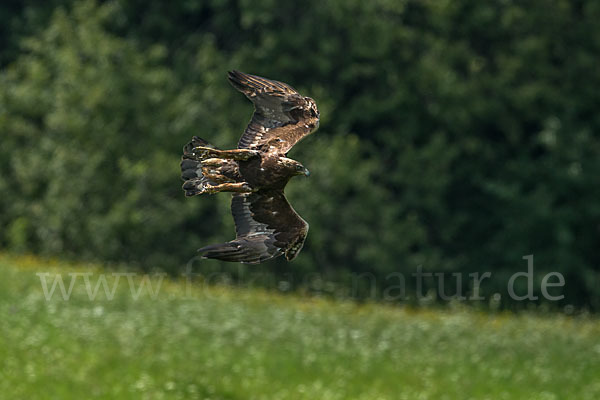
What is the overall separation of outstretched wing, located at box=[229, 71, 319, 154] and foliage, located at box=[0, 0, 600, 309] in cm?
1611

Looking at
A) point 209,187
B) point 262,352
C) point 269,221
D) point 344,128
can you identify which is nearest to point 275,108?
point 269,221

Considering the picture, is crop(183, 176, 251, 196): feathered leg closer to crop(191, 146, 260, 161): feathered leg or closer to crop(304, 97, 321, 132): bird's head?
crop(191, 146, 260, 161): feathered leg

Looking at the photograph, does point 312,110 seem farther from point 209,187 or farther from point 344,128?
point 344,128

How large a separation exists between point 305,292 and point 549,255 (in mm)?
5940

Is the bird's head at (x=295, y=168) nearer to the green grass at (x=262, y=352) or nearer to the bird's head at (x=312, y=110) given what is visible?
the bird's head at (x=312, y=110)

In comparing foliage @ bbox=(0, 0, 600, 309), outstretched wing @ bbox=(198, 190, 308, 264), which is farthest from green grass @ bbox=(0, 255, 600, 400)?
outstretched wing @ bbox=(198, 190, 308, 264)

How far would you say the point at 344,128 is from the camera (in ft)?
76.0

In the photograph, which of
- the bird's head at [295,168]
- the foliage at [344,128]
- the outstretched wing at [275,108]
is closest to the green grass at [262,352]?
the foliage at [344,128]

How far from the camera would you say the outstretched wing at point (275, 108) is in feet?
15.2

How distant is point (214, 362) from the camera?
12.5 meters

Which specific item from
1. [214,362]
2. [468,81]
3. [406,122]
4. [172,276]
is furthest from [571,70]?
[214,362]

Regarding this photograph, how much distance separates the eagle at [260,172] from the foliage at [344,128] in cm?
1616

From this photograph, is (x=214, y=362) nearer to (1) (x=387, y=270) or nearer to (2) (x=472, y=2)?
(1) (x=387, y=270)

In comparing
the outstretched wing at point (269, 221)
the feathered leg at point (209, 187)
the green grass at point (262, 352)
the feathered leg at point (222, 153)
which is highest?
the feathered leg at point (222, 153)
